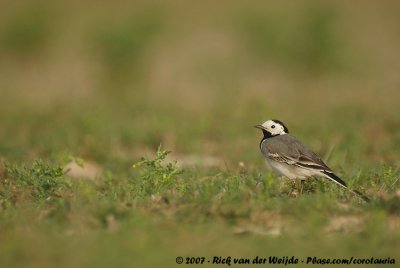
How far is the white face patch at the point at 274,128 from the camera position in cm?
863

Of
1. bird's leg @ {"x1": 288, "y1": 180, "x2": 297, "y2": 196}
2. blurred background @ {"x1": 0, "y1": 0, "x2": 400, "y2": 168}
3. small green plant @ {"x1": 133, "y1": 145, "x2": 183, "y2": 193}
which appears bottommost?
bird's leg @ {"x1": 288, "y1": 180, "x2": 297, "y2": 196}

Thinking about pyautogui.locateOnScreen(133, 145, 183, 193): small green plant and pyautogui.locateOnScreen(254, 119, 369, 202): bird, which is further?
pyautogui.locateOnScreen(254, 119, 369, 202): bird

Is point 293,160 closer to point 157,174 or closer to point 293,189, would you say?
point 293,189

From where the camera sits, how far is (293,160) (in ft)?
25.2

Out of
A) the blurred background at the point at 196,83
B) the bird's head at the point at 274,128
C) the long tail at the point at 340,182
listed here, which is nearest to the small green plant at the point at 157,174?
the long tail at the point at 340,182

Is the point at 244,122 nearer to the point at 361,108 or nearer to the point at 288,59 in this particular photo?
the point at 361,108

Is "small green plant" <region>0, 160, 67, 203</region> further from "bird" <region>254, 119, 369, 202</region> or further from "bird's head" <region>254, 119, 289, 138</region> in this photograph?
"bird's head" <region>254, 119, 289, 138</region>

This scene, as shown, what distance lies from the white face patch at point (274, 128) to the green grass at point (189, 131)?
45 centimetres

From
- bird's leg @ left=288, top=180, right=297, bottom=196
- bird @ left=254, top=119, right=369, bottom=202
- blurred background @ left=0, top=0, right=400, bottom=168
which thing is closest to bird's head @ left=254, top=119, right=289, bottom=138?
bird @ left=254, top=119, right=369, bottom=202

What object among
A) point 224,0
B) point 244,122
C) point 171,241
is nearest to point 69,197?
point 171,241

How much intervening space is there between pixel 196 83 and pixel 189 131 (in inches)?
187

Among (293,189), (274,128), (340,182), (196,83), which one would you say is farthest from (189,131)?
(196,83)

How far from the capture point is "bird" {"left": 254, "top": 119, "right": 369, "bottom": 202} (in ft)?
24.1

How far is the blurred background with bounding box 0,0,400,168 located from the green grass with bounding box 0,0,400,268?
4 cm
